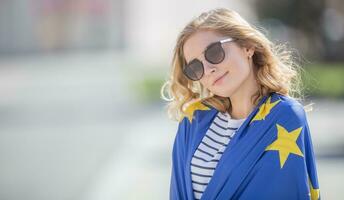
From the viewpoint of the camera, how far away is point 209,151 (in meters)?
2.74

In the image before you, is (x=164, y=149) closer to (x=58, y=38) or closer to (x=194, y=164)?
(x=194, y=164)

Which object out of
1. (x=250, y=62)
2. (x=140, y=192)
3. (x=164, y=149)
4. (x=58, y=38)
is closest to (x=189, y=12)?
(x=58, y=38)

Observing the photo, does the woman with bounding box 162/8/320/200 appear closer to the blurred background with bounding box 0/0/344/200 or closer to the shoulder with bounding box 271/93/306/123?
the shoulder with bounding box 271/93/306/123

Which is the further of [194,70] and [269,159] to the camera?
[194,70]

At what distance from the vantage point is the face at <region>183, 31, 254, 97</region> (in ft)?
8.87

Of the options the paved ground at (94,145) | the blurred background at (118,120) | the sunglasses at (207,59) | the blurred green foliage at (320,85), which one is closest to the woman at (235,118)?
the sunglasses at (207,59)

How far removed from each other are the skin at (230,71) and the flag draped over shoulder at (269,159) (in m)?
0.12

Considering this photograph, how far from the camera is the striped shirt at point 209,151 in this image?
2707 millimetres

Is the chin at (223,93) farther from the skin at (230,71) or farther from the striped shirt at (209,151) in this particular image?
the striped shirt at (209,151)

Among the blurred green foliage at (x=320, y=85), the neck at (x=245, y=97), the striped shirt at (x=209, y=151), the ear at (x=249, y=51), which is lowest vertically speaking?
the blurred green foliage at (x=320, y=85)

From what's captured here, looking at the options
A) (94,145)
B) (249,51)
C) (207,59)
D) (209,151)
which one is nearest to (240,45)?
(249,51)

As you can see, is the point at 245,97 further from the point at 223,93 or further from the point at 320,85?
the point at 320,85

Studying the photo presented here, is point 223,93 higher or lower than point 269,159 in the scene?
higher

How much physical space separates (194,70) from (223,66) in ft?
0.40
